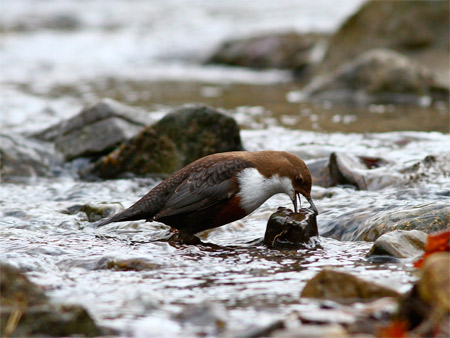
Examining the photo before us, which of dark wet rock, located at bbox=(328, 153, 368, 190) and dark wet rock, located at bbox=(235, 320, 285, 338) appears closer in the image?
dark wet rock, located at bbox=(235, 320, 285, 338)

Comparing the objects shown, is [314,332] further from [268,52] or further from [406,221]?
[268,52]

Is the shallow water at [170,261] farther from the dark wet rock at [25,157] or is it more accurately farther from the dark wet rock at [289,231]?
the dark wet rock at [25,157]

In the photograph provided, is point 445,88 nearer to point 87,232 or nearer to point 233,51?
point 233,51

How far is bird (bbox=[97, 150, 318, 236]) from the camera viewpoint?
441 centimetres

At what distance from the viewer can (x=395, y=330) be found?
Result: 2.48m

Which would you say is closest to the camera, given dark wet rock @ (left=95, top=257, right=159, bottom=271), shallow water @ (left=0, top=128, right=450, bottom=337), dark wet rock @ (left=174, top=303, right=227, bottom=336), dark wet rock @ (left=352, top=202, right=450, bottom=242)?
dark wet rock @ (left=174, top=303, right=227, bottom=336)

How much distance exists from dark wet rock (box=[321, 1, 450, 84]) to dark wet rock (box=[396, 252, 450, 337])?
30.6ft

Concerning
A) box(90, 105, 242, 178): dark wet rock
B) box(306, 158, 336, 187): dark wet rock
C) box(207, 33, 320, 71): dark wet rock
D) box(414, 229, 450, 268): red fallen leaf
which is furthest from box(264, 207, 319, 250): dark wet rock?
box(207, 33, 320, 71): dark wet rock

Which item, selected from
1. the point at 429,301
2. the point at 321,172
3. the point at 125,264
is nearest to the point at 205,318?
the point at 429,301

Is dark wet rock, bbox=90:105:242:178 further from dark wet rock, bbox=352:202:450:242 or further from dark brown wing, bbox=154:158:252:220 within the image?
dark wet rock, bbox=352:202:450:242

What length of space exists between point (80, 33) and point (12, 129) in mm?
10515

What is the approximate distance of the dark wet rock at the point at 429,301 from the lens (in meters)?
2.53

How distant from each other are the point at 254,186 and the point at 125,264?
104 centimetres

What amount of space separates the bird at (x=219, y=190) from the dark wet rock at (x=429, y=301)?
5.99 ft
